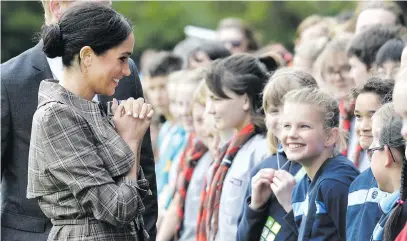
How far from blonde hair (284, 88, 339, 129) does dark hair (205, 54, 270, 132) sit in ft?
2.78

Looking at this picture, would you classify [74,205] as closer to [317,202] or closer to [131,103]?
[131,103]

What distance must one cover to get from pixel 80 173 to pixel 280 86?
1.76 meters

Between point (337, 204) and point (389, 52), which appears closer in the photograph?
point (337, 204)

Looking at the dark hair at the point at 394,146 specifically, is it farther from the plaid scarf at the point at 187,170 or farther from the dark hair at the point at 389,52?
the plaid scarf at the point at 187,170

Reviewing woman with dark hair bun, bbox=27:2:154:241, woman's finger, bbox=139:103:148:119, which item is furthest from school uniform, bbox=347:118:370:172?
woman with dark hair bun, bbox=27:2:154:241

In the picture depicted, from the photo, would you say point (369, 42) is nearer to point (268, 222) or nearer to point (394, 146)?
point (268, 222)

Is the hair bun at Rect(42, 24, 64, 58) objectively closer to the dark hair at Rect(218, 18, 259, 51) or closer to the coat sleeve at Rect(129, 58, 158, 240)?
the coat sleeve at Rect(129, 58, 158, 240)

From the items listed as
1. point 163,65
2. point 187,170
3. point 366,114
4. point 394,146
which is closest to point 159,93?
point 163,65

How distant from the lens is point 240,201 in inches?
233

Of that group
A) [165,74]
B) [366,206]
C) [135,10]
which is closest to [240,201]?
[366,206]

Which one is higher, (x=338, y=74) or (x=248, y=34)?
(x=338, y=74)

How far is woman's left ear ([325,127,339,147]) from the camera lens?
5137 millimetres

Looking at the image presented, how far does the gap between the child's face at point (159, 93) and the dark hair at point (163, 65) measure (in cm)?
7

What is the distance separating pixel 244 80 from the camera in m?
6.13
